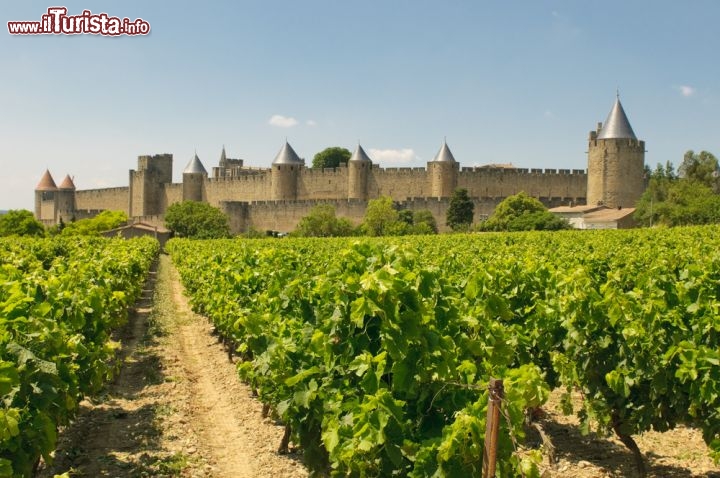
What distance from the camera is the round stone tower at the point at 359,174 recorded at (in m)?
50.2

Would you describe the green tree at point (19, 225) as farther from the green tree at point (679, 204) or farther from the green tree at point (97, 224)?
the green tree at point (679, 204)

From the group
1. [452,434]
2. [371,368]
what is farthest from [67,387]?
[452,434]

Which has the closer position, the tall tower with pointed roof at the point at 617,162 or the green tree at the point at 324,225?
the green tree at the point at 324,225

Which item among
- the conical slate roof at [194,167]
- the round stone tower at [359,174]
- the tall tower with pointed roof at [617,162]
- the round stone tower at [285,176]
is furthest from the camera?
the conical slate roof at [194,167]

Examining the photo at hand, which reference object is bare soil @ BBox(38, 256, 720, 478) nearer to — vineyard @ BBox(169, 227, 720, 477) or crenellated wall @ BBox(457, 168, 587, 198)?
vineyard @ BBox(169, 227, 720, 477)

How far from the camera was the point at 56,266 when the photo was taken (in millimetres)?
8805

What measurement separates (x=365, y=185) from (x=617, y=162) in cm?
1655

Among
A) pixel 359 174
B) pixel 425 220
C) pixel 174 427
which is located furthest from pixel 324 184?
pixel 174 427

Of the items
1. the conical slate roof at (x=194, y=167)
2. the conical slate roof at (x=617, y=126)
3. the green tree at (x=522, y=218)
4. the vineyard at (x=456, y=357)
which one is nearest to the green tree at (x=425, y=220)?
the green tree at (x=522, y=218)

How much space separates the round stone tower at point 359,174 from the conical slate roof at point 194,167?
45.9 feet

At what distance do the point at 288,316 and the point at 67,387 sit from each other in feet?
5.07

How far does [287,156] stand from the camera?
52.5 metres

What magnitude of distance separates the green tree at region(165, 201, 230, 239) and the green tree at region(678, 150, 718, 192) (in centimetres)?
3007

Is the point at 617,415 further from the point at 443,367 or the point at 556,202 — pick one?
the point at 556,202
